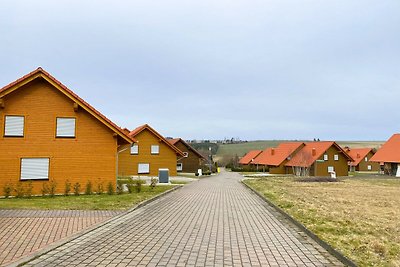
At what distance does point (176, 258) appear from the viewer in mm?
6805

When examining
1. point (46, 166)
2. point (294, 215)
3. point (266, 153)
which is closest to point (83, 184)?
point (46, 166)

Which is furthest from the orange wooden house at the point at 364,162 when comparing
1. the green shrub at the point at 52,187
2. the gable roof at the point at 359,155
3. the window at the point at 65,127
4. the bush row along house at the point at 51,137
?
the green shrub at the point at 52,187

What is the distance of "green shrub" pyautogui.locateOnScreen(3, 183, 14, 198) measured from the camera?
1680 centimetres

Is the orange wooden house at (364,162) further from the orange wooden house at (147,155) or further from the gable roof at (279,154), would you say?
the orange wooden house at (147,155)

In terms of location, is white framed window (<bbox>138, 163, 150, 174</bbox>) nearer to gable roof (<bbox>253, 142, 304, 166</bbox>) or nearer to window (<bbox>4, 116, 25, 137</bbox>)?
window (<bbox>4, 116, 25, 137</bbox>)

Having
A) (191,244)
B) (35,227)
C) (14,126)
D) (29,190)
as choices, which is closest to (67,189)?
(29,190)

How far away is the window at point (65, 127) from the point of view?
19.1m

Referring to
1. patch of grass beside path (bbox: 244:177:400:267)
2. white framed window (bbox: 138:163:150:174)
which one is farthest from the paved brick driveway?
white framed window (bbox: 138:163:150:174)

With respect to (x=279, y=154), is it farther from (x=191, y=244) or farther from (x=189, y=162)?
(x=191, y=244)

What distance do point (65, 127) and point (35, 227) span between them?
10.7 m

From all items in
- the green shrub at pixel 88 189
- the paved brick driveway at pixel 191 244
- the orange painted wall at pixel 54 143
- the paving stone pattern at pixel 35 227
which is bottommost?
the paved brick driveway at pixel 191 244

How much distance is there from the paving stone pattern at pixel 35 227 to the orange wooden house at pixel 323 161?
163ft

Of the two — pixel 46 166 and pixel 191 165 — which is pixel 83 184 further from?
pixel 191 165

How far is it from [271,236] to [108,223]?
A: 454 centimetres
